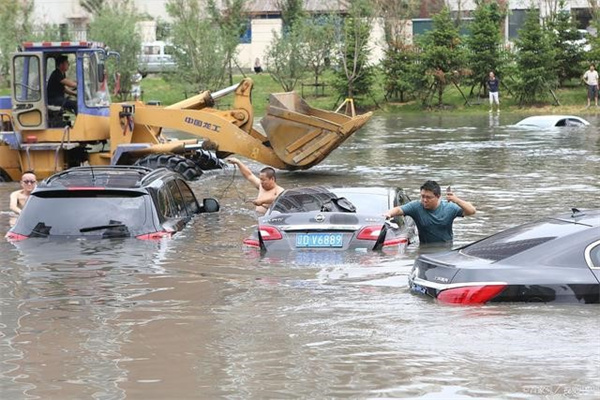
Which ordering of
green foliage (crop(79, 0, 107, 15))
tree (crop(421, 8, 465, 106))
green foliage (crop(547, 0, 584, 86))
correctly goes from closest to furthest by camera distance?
tree (crop(421, 8, 465, 106)) → green foliage (crop(547, 0, 584, 86)) → green foliage (crop(79, 0, 107, 15))

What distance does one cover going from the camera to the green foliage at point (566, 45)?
2150 inches

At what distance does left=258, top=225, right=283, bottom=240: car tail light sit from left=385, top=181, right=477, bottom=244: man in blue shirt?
1348 millimetres

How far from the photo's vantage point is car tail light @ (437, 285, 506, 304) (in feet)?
34.7

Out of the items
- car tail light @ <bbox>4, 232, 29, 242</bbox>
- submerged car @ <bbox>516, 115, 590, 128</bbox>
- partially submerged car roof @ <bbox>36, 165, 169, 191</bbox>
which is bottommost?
submerged car @ <bbox>516, 115, 590, 128</bbox>

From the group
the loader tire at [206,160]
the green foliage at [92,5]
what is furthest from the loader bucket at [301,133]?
the green foliage at [92,5]

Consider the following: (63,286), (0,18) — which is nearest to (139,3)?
(0,18)

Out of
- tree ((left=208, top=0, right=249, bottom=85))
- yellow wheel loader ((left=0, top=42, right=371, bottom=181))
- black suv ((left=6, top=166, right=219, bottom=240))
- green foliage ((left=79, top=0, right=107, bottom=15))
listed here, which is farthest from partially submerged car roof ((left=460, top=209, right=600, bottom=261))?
green foliage ((left=79, top=0, right=107, bottom=15))

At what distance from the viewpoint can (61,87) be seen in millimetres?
26859

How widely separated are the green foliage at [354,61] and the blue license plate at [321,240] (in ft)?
137

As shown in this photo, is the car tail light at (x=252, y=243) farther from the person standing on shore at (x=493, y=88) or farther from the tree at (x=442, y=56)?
the tree at (x=442, y=56)

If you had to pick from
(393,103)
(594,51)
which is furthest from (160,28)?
(594,51)

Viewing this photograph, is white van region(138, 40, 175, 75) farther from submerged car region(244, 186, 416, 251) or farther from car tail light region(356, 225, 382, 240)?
car tail light region(356, 225, 382, 240)

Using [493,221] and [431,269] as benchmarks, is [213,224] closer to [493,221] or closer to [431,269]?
[493,221]

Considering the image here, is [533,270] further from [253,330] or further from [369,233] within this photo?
[369,233]
